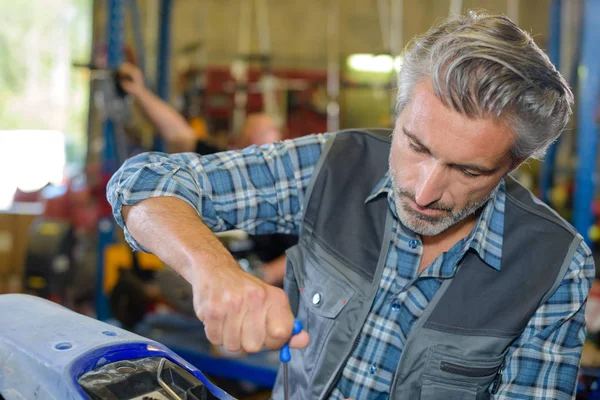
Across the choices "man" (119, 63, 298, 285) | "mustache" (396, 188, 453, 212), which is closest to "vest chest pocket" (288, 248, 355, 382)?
"mustache" (396, 188, 453, 212)

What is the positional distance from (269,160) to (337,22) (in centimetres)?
749

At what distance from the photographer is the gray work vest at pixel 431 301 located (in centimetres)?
119

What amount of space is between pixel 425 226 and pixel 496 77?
0.32 metres

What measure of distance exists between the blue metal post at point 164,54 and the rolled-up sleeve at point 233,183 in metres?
3.29

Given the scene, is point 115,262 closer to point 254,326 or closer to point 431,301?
point 431,301

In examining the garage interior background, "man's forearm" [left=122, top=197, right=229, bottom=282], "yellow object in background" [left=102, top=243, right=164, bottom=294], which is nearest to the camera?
"man's forearm" [left=122, top=197, right=229, bottom=282]

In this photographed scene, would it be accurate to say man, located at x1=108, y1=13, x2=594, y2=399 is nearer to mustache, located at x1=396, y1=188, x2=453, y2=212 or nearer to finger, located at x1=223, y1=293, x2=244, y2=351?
mustache, located at x1=396, y1=188, x2=453, y2=212

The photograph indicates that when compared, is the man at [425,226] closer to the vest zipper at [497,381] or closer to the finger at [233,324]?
the vest zipper at [497,381]

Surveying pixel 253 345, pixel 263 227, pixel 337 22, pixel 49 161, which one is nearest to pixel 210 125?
pixel 49 161

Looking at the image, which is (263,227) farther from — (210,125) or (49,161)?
(49,161)

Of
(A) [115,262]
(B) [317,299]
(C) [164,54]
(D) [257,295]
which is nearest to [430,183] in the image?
(B) [317,299]

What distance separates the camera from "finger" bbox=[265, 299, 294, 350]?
84cm

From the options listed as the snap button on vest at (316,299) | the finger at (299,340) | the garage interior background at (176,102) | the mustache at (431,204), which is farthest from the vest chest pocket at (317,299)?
the garage interior background at (176,102)

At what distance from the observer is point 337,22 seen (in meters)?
8.39
